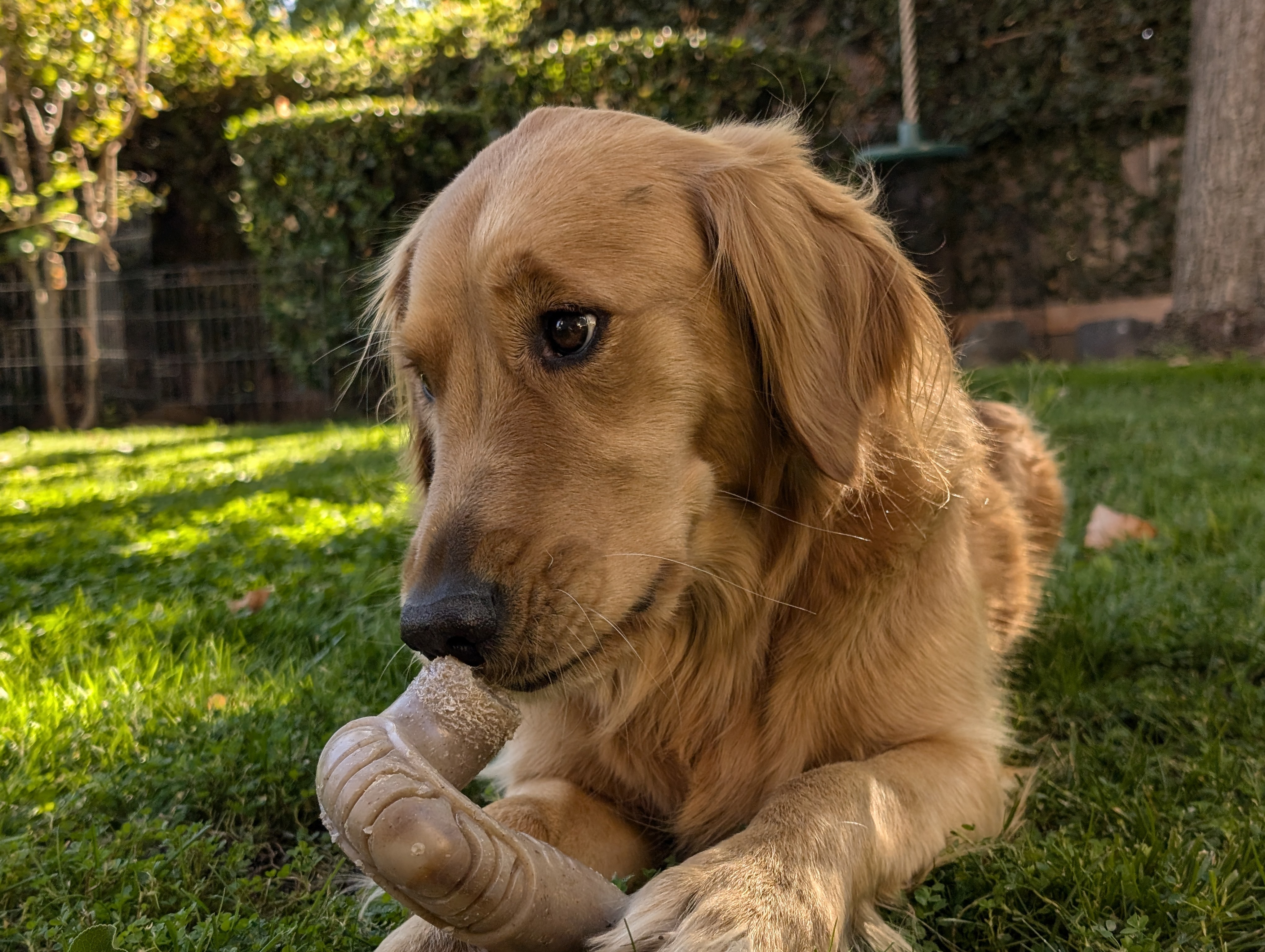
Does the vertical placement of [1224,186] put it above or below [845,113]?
below

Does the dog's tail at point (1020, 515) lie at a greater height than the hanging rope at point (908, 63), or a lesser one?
lesser

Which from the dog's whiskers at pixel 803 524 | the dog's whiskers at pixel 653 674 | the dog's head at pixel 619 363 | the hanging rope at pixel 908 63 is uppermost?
the hanging rope at pixel 908 63

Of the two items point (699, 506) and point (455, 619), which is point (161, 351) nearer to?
point (699, 506)

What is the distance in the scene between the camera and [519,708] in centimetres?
181

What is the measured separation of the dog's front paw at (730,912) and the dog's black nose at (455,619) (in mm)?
453

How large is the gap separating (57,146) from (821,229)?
1376cm

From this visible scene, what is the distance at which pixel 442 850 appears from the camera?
4.17 ft

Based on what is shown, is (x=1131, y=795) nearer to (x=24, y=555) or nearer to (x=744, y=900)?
(x=744, y=900)

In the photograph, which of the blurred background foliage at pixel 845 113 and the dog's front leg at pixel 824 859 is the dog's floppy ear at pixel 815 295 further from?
the blurred background foliage at pixel 845 113

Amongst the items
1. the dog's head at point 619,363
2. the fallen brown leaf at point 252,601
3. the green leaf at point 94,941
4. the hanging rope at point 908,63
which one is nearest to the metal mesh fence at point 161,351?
the hanging rope at point 908,63

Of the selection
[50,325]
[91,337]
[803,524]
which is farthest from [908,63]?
[50,325]

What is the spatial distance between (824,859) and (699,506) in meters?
0.70

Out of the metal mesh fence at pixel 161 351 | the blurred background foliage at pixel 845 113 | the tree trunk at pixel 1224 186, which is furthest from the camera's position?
the metal mesh fence at pixel 161 351

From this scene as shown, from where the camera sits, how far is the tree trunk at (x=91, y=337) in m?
12.4
